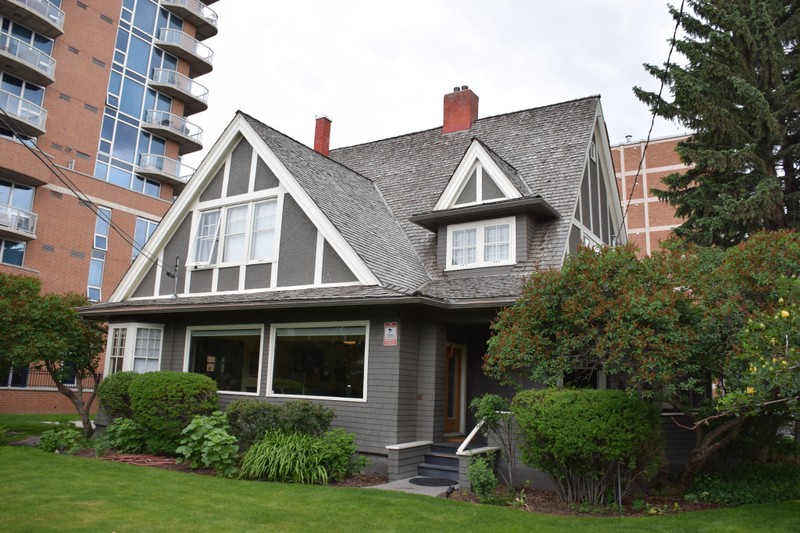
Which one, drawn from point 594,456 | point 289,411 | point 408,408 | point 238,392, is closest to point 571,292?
point 594,456

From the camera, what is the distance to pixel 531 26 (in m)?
9.99

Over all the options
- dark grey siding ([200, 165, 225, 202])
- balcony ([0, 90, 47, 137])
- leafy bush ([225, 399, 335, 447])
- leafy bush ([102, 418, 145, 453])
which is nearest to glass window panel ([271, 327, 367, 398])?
leafy bush ([225, 399, 335, 447])

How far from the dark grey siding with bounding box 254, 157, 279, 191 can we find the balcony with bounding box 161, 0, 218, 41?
2533 centimetres

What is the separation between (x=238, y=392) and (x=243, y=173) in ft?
17.6

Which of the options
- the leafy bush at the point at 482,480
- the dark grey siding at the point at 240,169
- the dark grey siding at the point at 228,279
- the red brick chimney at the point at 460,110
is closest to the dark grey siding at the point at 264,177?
the dark grey siding at the point at 240,169

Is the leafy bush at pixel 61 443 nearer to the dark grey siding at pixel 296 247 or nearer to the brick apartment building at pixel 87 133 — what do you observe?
the dark grey siding at pixel 296 247

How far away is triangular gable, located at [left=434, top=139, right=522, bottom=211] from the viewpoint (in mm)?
13906

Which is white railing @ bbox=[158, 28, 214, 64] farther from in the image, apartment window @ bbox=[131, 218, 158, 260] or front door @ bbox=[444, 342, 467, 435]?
front door @ bbox=[444, 342, 467, 435]

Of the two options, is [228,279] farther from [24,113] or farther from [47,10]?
[47,10]

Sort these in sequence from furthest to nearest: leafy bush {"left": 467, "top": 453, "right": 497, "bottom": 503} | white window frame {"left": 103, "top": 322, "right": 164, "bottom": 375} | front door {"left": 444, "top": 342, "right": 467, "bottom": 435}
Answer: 1. white window frame {"left": 103, "top": 322, "right": 164, "bottom": 375}
2. front door {"left": 444, "top": 342, "right": 467, "bottom": 435}
3. leafy bush {"left": 467, "top": 453, "right": 497, "bottom": 503}

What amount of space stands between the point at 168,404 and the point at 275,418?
2732 mm

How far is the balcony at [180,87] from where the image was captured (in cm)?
3406

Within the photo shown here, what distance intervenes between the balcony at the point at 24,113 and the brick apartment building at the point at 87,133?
5 centimetres

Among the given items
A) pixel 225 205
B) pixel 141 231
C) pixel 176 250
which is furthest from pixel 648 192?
pixel 176 250
